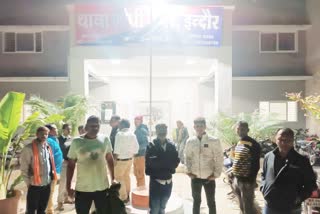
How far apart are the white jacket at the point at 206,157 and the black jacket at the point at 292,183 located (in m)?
1.34

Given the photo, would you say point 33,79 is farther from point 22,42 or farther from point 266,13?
point 266,13

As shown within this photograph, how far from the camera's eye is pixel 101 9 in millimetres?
11062

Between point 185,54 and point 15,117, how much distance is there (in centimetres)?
735

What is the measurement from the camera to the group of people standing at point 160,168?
12.0 ft

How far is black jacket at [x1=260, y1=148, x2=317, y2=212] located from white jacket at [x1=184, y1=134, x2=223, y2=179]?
1345mm

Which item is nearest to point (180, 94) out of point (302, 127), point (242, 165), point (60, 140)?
point (302, 127)

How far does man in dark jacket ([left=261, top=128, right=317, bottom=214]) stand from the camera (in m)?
3.60

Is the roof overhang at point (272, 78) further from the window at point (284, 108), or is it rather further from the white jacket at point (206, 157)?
the white jacket at point (206, 157)

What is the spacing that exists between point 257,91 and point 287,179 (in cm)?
1070

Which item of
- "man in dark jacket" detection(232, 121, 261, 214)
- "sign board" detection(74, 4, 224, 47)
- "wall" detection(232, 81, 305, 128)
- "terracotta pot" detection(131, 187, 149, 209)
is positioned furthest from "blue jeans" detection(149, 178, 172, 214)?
A: "wall" detection(232, 81, 305, 128)

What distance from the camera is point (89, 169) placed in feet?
13.3

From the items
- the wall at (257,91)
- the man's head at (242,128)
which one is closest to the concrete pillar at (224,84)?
the wall at (257,91)

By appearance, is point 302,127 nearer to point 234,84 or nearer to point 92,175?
point 234,84

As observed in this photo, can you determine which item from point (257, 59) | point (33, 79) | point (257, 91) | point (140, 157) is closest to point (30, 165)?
point (140, 157)
